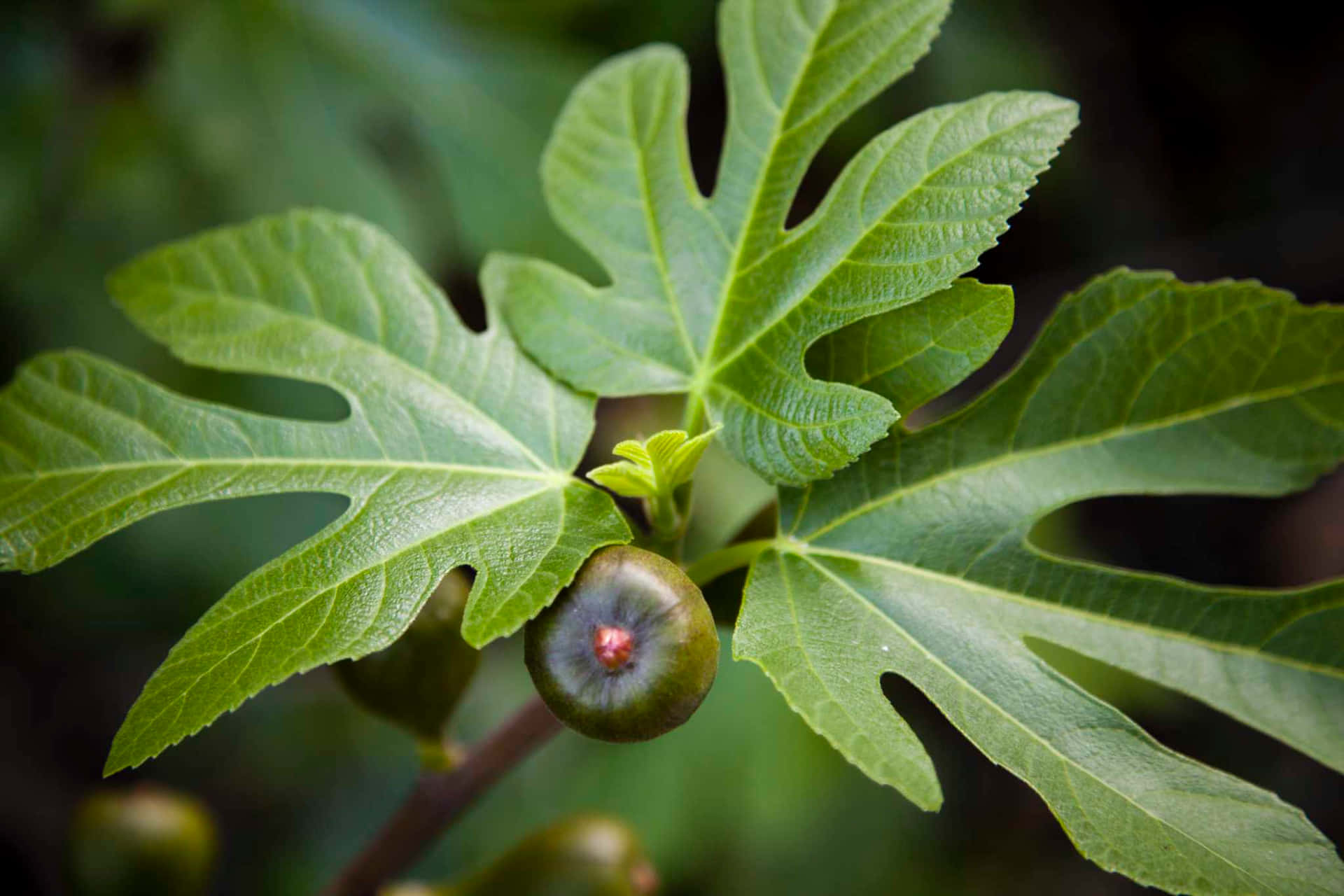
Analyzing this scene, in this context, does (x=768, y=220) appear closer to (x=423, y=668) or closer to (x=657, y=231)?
(x=657, y=231)

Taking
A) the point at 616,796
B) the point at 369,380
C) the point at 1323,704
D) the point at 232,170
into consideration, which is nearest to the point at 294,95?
the point at 232,170

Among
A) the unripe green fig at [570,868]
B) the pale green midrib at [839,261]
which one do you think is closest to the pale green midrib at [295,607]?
the pale green midrib at [839,261]

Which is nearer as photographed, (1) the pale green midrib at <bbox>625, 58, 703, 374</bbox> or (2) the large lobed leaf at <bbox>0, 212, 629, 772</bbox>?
(2) the large lobed leaf at <bbox>0, 212, 629, 772</bbox>

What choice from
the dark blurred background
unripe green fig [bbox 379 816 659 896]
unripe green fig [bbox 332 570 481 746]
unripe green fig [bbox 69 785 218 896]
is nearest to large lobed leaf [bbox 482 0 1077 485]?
unripe green fig [bbox 332 570 481 746]

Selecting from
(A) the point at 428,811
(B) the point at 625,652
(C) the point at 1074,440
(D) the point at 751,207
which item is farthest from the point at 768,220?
(A) the point at 428,811

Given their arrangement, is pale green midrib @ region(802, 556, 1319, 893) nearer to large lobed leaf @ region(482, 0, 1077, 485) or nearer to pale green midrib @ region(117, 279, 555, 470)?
large lobed leaf @ region(482, 0, 1077, 485)

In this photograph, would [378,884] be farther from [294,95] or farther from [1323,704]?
[294,95]

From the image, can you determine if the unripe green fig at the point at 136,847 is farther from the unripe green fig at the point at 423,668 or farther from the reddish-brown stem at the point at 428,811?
the unripe green fig at the point at 423,668
